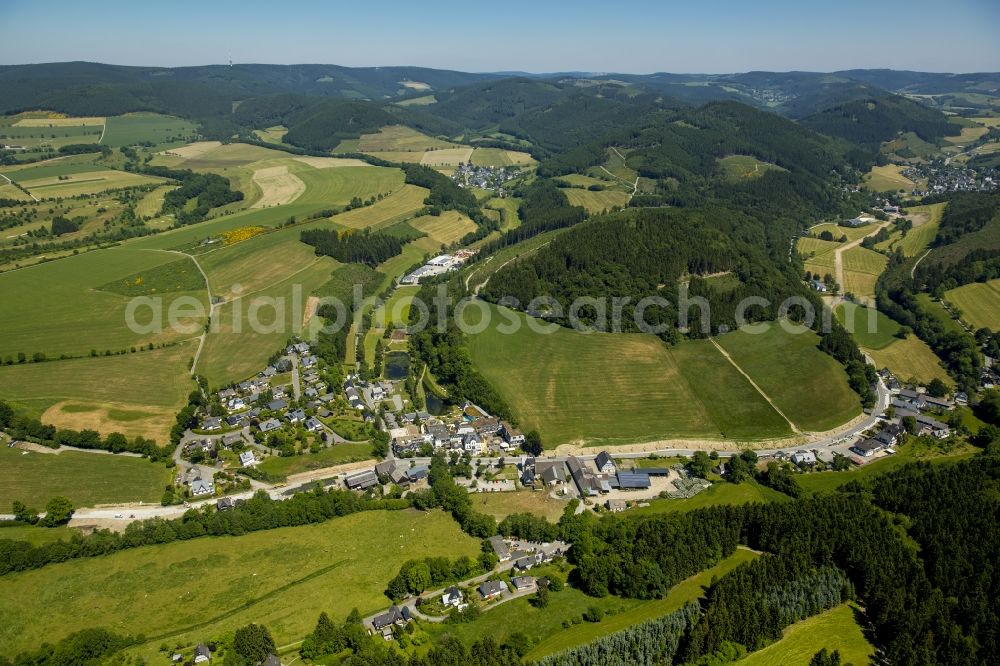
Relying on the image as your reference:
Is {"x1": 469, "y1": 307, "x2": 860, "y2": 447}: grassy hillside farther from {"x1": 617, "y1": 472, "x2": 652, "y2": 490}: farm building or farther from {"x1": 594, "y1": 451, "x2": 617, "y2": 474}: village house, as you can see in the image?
{"x1": 617, "y1": 472, "x2": 652, "y2": 490}: farm building

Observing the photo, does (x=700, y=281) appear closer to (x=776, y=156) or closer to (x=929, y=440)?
(x=929, y=440)

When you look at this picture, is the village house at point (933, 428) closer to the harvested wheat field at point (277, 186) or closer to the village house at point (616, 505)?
the village house at point (616, 505)

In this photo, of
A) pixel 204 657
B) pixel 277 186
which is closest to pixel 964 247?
pixel 204 657

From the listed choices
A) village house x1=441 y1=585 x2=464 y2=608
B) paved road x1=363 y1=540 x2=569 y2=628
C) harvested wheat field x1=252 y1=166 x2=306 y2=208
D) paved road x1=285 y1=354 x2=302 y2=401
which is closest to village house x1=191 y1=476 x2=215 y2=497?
paved road x1=285 y1=354 x2=302 y2=401

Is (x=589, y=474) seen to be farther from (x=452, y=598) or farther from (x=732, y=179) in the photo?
(x=732, y=179)

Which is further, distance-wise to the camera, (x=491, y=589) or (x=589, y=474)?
(x=589, y=474)

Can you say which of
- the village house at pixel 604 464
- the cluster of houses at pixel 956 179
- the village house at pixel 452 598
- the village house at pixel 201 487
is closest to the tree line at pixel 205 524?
the village house at pixel 201 487

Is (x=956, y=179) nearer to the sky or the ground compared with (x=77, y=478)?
nearer to the sky
